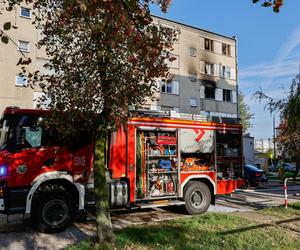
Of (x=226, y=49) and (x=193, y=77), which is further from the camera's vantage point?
(x=226, y=49)

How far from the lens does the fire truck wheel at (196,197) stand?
11031 mm

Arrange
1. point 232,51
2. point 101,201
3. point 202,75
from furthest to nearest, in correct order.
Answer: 1. point 232,51
2. point 202,75
3. point 101,201

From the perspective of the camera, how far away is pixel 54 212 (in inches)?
344

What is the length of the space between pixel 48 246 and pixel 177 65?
Result: 31.1 meters

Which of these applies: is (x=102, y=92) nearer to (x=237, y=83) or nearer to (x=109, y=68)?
(x=109, y=68)

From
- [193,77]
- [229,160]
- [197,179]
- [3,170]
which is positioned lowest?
[197,179]

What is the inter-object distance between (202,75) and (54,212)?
1296 inches

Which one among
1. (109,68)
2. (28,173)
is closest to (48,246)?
(28,173)

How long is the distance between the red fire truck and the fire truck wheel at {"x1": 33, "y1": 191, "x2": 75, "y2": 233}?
0.02 meters

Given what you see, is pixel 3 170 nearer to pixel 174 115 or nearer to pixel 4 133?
pixel 4 133

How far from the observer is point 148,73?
6668 millimetres

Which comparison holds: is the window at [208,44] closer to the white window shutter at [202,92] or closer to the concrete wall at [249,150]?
the white window shutter at [202,92]

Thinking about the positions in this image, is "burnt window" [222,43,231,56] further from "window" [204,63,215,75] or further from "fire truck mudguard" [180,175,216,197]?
"fire truck mudguard" [180,175,216,197]

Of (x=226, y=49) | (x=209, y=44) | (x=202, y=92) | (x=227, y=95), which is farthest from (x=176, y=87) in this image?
(x=226, y=49)
